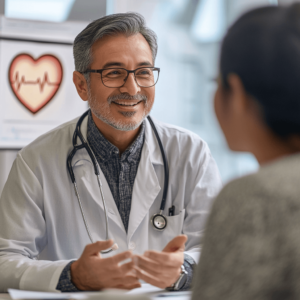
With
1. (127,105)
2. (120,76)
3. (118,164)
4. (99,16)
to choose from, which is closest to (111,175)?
(118,164)

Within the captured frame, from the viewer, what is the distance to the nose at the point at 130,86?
1.50 m

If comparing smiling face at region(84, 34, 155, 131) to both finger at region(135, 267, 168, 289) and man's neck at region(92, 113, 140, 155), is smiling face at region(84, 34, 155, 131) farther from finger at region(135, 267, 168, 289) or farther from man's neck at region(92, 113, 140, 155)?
finger at region(135, 267, 168, 289)

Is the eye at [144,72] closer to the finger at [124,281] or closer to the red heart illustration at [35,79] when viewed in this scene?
the finger at [124,281]

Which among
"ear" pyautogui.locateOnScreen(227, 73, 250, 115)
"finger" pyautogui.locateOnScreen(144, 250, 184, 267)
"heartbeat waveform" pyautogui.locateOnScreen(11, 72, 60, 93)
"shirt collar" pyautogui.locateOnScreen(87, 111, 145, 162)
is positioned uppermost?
"heartbeat waveform" pyautogui.locateOnScreen(11, 72, 60, 93)

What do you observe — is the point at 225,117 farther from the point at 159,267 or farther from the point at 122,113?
the point at 122,113

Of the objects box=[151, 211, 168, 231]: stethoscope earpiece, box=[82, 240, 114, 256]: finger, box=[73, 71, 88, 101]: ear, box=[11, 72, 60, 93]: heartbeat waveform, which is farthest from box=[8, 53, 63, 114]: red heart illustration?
box=[82, 240, 114, 256]: finger

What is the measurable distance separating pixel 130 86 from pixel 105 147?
0.25m

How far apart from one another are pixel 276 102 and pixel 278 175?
0.45ft

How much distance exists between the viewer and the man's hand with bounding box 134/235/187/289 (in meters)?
1.01

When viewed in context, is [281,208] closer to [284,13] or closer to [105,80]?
[284,13]

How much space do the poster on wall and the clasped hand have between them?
144cm

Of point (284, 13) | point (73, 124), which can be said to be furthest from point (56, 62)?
point (284, 13)

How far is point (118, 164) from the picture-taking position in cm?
153

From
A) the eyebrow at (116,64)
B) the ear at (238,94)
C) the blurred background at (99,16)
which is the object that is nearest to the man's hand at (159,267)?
the ear at (238,94)
